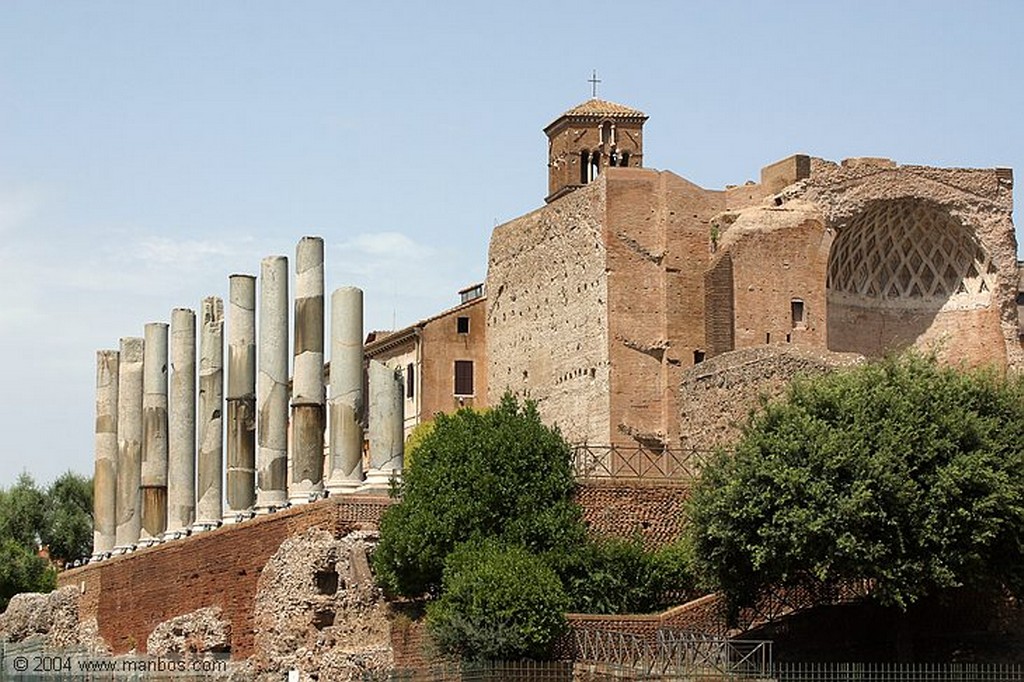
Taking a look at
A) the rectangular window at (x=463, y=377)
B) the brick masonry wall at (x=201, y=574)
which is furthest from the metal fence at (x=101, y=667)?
the rectangular window at (x=463, y=377)

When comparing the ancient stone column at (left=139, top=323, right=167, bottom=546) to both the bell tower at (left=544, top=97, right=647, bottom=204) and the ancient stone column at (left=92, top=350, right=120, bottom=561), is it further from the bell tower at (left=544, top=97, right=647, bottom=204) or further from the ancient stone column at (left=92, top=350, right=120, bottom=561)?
the bell tower at (left=544, top=97, right=647, bottom=204)

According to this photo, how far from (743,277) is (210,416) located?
10882 mm

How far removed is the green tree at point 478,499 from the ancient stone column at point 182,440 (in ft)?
34.1

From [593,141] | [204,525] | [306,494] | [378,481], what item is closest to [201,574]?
[204,525]

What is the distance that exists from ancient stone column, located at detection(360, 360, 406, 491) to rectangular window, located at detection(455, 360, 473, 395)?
1597 centimetres

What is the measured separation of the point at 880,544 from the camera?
2552 centimetres

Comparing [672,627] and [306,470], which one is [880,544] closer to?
[672,627]

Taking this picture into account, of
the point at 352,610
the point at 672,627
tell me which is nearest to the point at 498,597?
the point at 672,627

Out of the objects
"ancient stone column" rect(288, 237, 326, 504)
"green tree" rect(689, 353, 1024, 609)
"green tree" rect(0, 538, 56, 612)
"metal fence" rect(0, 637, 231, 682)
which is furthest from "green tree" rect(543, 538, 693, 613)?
"green tree" rect(0, 538, 56, 612)

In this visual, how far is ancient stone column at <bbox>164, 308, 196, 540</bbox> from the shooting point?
131ft

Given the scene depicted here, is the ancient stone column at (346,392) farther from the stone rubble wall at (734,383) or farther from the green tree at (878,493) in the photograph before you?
the green tree at (878,493)

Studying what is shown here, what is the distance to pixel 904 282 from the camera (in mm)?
42656

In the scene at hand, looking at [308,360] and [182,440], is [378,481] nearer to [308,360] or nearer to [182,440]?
[308,360]

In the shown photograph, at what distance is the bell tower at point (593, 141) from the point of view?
53812mm
